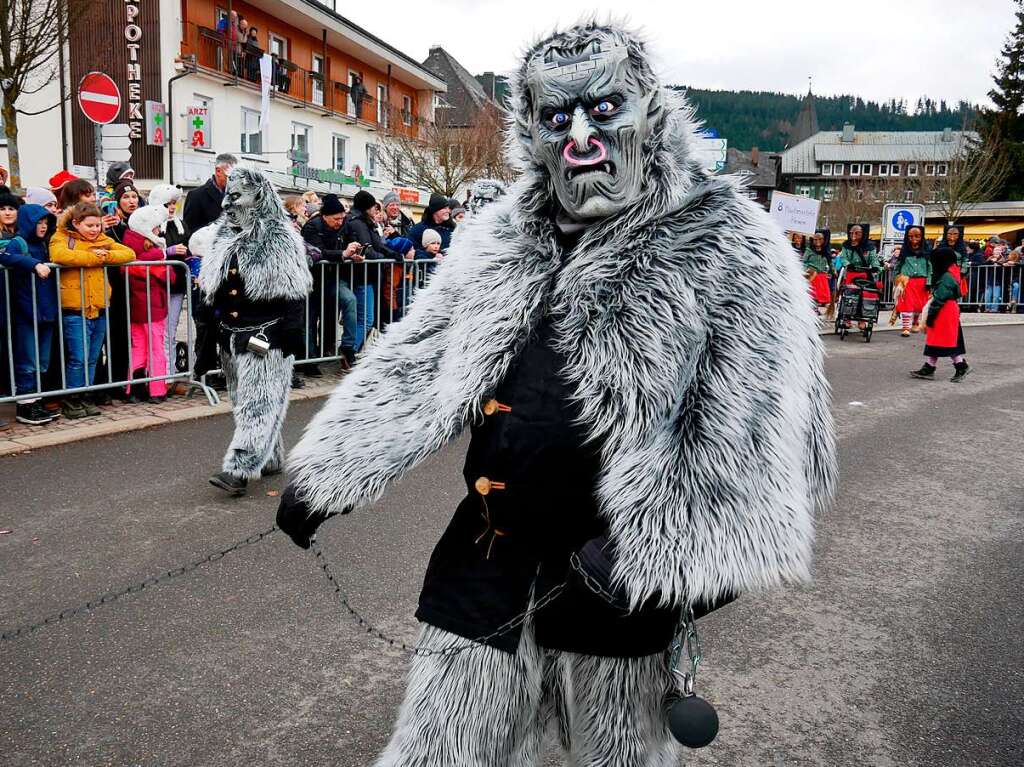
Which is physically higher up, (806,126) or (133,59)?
(806,126)

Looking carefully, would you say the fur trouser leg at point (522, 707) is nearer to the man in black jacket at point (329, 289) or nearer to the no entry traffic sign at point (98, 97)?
the man in black jacket at point (329, 289)

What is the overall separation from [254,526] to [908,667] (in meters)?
3.46

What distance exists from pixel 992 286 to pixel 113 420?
2171 cm

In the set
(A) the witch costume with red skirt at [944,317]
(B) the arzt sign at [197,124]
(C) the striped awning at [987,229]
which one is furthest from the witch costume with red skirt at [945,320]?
(C) the striped awning at [987,229]

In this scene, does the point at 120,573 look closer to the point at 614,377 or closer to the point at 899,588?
the point at 614,377

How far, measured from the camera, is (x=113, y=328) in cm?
807

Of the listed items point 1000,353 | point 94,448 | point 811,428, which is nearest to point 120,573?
point 94,448

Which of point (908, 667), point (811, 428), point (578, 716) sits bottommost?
point (908, 667)

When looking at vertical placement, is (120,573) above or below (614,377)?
below

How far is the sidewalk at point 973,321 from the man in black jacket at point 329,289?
10.2 meters

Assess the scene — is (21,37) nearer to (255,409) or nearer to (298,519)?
(255,409)

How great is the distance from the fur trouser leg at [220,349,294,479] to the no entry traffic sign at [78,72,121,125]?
4.85m

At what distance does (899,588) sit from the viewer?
14.7 ft

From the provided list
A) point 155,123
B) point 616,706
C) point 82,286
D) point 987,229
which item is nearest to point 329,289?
point 82,286
